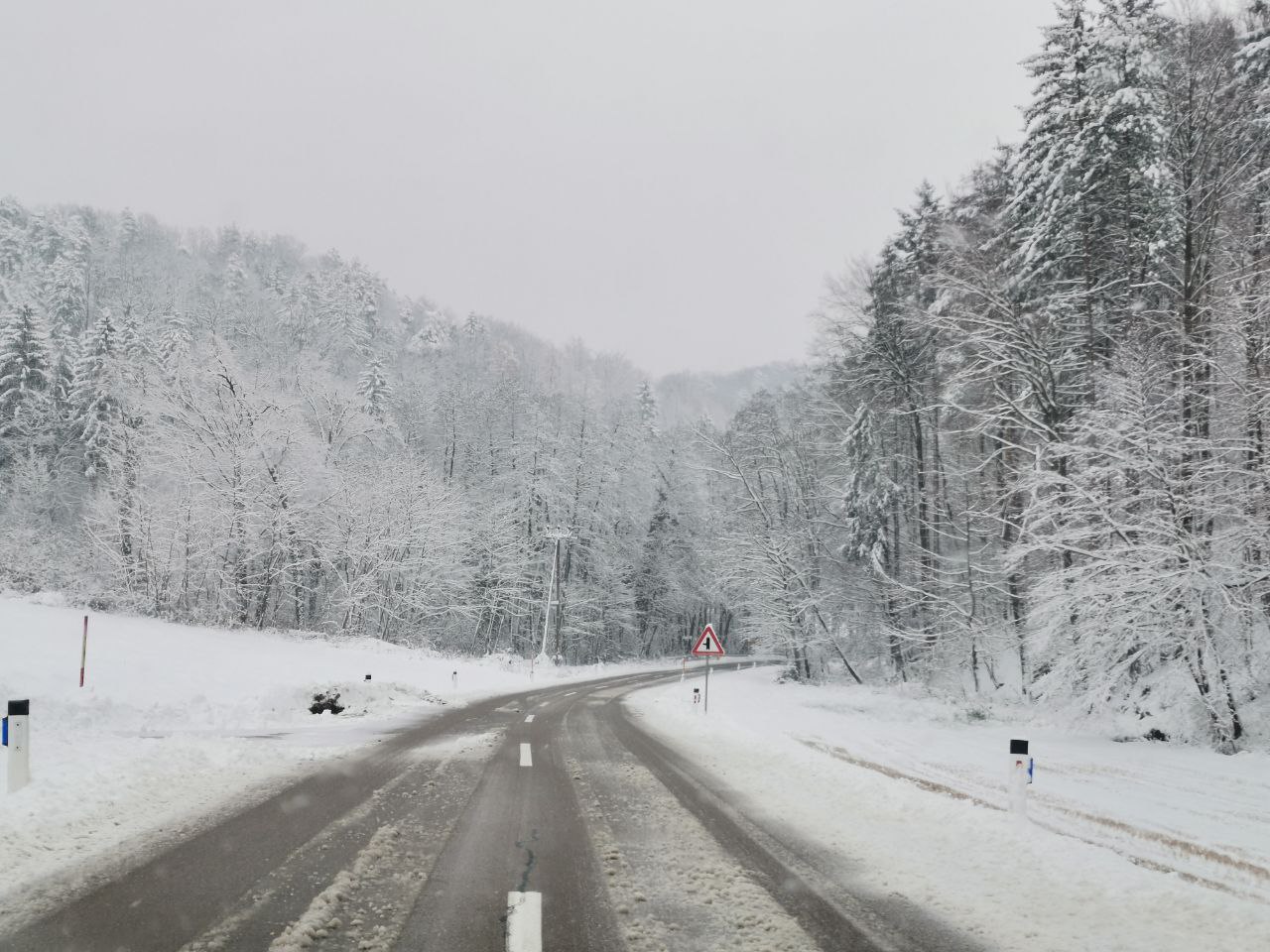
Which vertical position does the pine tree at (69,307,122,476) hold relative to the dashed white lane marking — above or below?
above

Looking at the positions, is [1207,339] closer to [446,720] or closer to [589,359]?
[446,720]

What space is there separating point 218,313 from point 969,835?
62.4m

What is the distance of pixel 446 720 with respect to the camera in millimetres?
14836

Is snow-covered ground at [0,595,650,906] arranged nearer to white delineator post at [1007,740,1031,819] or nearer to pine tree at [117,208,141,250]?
white delineator post at [1007,740,1031,819]

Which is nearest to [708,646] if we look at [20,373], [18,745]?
[18,745]

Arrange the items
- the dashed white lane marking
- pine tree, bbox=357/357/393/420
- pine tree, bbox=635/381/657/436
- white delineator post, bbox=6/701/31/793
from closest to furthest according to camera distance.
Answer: the dashed white lane marking → white delineator post, bbox=6/701/31/793 → pine tree, bbox=357/357/393/420 → pine tree, bbox=635/381/657/436

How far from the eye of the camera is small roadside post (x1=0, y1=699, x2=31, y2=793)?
6423 mm

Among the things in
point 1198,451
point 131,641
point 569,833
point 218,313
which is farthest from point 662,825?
point 218,313

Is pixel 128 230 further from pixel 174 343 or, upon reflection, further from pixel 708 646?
pixel 708 646

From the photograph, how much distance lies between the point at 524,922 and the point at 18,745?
5.62m

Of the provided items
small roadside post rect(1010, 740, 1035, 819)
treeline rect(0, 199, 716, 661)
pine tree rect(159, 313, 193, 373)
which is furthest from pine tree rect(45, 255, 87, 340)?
small roadside post rect(1010, 740, 1035, 819)

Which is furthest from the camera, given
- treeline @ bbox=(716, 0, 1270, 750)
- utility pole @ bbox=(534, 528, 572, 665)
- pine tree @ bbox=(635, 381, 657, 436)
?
pine tree @ bbox=(635, 381, 657, 436)

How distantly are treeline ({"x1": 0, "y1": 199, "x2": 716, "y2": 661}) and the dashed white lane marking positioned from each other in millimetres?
26128

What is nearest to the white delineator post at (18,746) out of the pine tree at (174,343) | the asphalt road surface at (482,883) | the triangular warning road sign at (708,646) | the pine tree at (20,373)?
the asphalt road surface at (482,883)
